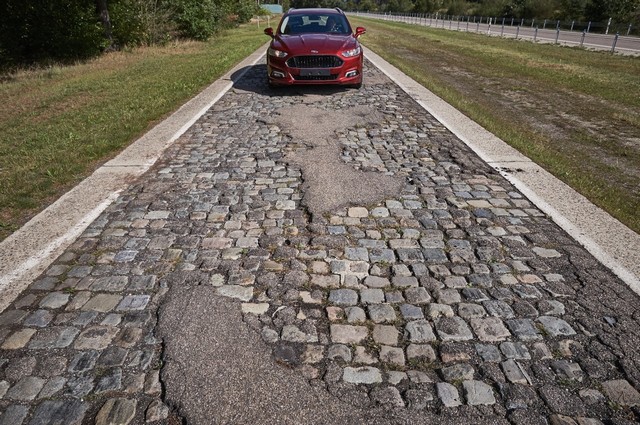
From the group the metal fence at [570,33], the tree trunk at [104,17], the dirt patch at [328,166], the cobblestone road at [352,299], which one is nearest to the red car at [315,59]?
the dirt patch at [328,166]

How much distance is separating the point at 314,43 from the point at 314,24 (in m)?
1.59

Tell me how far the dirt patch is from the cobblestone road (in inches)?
2.0

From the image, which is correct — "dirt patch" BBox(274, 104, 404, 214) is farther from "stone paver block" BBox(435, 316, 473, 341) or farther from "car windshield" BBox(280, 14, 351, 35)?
"car windshield" BBox(280, 14, 351, 35)

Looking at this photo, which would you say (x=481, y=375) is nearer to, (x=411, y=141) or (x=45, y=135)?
(x=411, y=141)

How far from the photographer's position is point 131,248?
387cm

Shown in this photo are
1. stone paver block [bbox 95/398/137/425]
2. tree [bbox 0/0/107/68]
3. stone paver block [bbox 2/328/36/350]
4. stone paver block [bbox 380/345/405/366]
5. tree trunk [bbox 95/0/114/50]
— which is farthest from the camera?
tree trunk [bbox 95/0/114/50]

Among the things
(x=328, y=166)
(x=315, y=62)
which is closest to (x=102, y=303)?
(x=328, y=166)

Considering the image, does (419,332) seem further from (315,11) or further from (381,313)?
(315,11)

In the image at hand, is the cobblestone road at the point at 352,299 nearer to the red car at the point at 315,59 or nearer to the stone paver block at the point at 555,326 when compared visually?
the stone paver block at the point at 555,326

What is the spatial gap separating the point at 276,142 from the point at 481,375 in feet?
16.5

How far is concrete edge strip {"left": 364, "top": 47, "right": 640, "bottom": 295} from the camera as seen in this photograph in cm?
370

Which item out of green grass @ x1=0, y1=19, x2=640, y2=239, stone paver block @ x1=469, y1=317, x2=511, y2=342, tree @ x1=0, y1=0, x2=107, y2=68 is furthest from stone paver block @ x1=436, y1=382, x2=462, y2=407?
tree @ x1=0, y1=0, x2=107, y2=68

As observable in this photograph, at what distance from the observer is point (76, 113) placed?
9039 millimetres

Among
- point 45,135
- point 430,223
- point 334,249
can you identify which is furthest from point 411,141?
point 45,135
